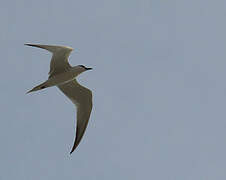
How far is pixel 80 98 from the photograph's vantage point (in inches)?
626

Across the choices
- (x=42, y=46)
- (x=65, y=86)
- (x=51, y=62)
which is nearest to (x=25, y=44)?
(x=42, y=46)

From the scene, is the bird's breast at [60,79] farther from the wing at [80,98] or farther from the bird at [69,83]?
the wing at [80,98]

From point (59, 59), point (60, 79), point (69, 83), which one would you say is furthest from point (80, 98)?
point (59, 59)

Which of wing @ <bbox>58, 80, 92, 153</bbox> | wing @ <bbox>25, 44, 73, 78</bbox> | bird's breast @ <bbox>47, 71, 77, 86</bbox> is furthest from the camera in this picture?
wing @ <bbox>58, 80, 92, 153</bbox>

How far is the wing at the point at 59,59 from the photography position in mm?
14555

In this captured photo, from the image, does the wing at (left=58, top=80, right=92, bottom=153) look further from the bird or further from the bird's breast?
the bird's breast

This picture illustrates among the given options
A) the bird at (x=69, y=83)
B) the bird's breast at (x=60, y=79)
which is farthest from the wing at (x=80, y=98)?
the bird's breast at (x=60, y=79)

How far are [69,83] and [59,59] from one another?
3.41ft

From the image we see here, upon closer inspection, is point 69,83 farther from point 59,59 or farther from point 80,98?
point 59,59

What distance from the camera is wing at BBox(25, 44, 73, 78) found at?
1455 cm

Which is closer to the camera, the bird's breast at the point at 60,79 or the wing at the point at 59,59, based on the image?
the wing at the point at 59,59

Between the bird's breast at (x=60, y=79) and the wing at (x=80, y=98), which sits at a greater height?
the bird's breast at (x=60, y=79)

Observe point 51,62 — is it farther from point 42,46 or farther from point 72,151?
point 72,151

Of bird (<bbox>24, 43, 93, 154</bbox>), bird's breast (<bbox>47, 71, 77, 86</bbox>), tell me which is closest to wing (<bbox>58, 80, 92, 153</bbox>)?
bird (<bbox>24, 43, 93, 154</bbox>)
